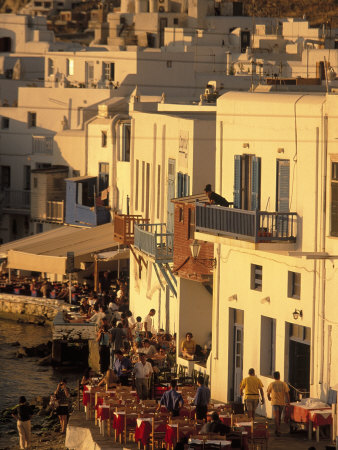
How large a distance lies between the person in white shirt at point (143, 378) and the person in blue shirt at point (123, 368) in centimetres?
138

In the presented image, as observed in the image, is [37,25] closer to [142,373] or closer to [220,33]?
[220,33]

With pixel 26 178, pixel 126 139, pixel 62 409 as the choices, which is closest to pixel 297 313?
pixel 62 409

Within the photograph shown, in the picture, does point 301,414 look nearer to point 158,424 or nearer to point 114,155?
point 158,424

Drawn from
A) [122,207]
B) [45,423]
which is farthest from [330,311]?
[122,207]

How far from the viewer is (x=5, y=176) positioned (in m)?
79.1

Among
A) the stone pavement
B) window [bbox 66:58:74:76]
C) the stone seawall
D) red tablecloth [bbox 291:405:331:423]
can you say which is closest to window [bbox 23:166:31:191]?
window [bbox 66:58:74:76]

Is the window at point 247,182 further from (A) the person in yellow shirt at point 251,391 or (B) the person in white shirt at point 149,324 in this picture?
(B) the person in white shirt at point 149,324

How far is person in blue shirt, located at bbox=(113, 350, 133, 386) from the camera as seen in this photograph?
122 feet

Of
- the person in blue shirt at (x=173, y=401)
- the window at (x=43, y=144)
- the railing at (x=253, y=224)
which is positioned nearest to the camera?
the person in blue shirt at (x=173, y=401)

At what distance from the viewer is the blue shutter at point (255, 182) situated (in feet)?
114

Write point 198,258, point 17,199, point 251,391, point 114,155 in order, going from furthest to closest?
1. point 17,199
2. point 114,155
3. point 198,258
4. point 251,391

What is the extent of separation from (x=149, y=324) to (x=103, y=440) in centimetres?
1184

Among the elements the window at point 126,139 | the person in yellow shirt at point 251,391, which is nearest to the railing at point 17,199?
the window at point 126,139

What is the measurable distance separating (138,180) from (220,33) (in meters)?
49.3
